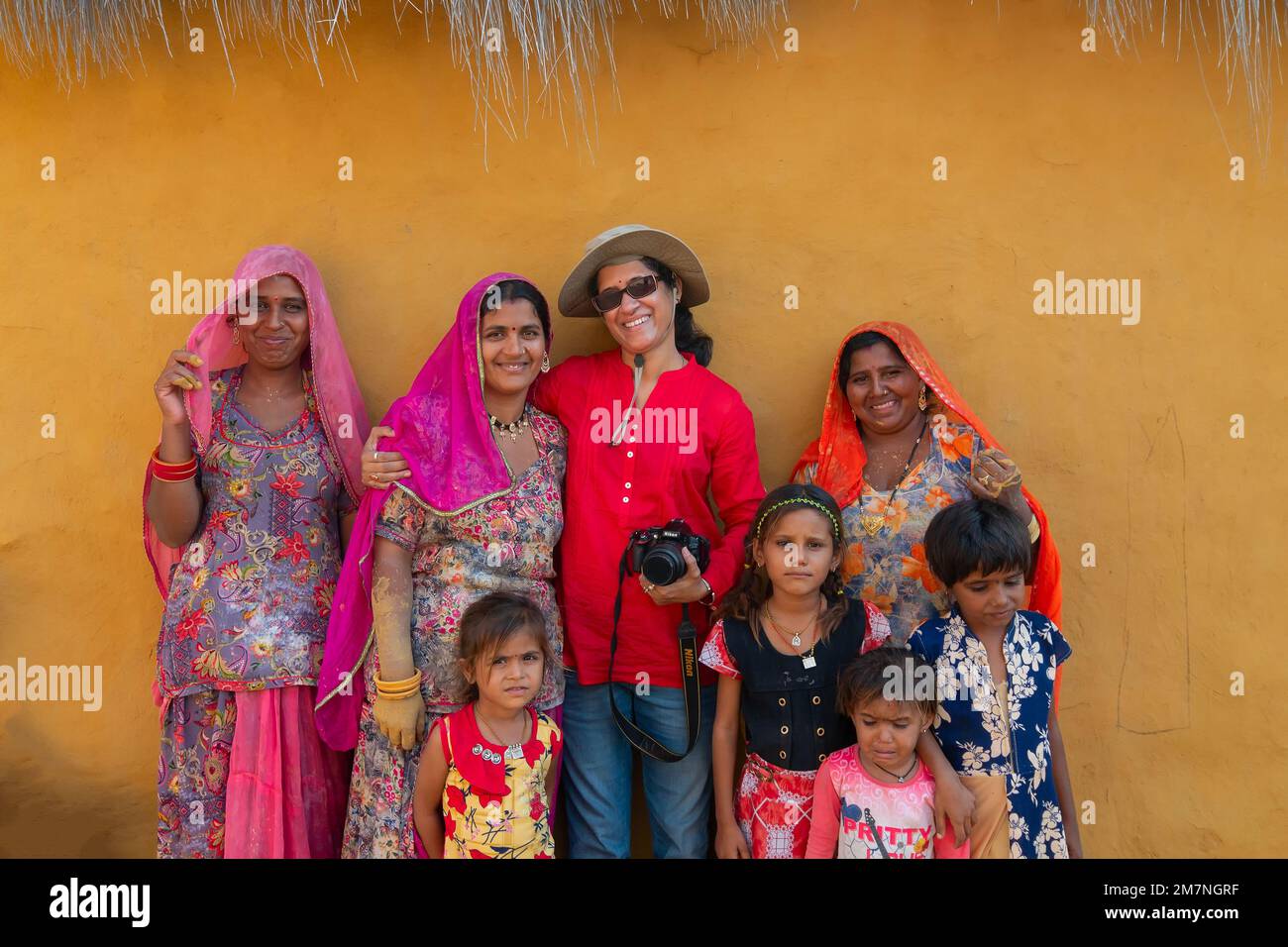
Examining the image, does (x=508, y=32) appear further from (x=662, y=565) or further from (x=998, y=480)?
(x=998, y=480)

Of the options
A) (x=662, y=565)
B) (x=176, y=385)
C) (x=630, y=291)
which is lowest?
(x=662, y=565)

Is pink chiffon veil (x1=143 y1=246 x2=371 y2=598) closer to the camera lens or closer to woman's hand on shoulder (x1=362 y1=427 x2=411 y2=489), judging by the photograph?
woman's hand on shoulder (x1=362 y1=427 x2=411 y2=489)

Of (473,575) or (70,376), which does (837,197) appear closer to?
(473,575)

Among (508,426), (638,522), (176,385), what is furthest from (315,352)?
(638,522)

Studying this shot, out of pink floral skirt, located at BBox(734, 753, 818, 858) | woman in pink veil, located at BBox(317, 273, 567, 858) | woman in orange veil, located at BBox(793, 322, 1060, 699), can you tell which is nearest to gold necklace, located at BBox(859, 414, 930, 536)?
woman in orange veil, located at BBox(793, 322, 1060, 699)

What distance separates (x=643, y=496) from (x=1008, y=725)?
111cm

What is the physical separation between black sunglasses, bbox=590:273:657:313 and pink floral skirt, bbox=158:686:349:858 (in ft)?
4.45

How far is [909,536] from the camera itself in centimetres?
296

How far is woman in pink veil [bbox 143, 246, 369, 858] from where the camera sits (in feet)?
9.38

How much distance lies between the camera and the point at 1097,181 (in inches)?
132

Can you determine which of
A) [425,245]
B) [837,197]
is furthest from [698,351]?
[425,245]

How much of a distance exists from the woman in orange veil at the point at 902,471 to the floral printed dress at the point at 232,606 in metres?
1.47

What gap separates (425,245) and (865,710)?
1985 millimetres

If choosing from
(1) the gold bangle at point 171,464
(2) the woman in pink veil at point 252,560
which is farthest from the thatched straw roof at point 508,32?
(1) the gold bangle at point 171,464
